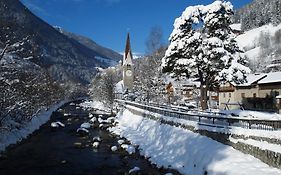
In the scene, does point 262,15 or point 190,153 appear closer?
point 190,153

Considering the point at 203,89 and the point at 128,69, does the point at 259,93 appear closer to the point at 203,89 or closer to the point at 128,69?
the point at 203,89

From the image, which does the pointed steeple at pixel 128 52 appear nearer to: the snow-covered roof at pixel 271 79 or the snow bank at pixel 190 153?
the snow-covered roof at pixel 271 79

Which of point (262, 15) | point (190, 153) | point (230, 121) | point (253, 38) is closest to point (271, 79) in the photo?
point (230, 121)

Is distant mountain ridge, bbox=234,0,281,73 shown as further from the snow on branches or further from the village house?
the snow on branches

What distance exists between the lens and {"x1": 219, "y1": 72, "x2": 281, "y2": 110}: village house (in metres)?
48.4

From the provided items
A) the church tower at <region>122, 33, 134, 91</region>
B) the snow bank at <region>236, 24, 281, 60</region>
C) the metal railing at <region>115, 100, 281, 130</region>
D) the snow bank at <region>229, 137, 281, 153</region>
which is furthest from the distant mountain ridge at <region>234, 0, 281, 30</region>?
the snow bank at <region>229, 137, 281, 153</region>

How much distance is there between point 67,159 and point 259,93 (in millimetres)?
35199

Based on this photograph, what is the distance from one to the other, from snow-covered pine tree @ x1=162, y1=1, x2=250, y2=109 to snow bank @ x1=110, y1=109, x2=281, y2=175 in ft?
24.2

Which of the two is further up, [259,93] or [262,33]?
[262,33]

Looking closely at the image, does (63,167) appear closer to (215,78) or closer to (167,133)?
(167,133)

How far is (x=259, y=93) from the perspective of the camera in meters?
53.6

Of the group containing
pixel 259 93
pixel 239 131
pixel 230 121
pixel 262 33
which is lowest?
pixel 239 131

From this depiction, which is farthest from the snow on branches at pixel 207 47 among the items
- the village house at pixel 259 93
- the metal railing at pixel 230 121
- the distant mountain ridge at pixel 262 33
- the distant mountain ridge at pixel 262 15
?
the distant mountain ridge at pixel 262 15

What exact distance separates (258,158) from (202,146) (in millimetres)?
5973
